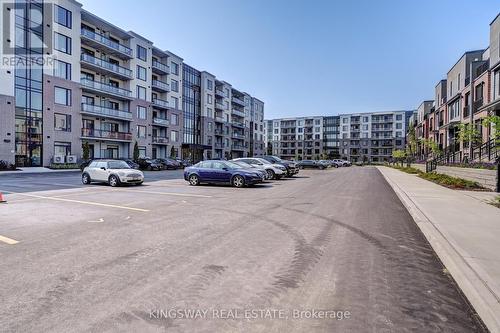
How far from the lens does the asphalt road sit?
3.17 metres

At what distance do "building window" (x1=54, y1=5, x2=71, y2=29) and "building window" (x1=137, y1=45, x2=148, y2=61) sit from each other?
1171 centimetres

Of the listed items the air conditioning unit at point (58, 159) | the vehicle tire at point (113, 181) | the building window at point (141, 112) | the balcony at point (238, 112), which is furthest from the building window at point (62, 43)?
the balcony at point (238, 112)

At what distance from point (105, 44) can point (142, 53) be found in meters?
8.35

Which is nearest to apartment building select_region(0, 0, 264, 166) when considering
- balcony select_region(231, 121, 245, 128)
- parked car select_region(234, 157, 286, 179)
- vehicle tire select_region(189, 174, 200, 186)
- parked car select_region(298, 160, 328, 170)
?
balcony select_region(231, 121, 245, 128)

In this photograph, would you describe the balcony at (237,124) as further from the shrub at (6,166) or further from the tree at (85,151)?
the shrub at (6,166)

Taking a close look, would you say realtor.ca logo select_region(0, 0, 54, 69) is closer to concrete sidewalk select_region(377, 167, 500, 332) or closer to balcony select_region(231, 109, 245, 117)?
concrete sidewalk select_region(377, 167, 500, 332)

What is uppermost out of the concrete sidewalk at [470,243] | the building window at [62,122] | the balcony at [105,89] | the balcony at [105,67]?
the balcony at [105,67]

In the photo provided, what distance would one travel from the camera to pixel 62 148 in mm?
35938

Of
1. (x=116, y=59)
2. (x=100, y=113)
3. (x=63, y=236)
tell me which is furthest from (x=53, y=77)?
(x=63, y=236)

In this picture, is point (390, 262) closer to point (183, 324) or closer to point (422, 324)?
point (422, 324)

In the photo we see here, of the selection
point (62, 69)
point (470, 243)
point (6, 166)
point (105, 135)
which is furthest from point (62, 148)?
point (470, 243)

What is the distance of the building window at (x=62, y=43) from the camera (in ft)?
114

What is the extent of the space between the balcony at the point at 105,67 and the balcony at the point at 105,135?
26.0ft

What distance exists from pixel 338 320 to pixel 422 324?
0.85 m
